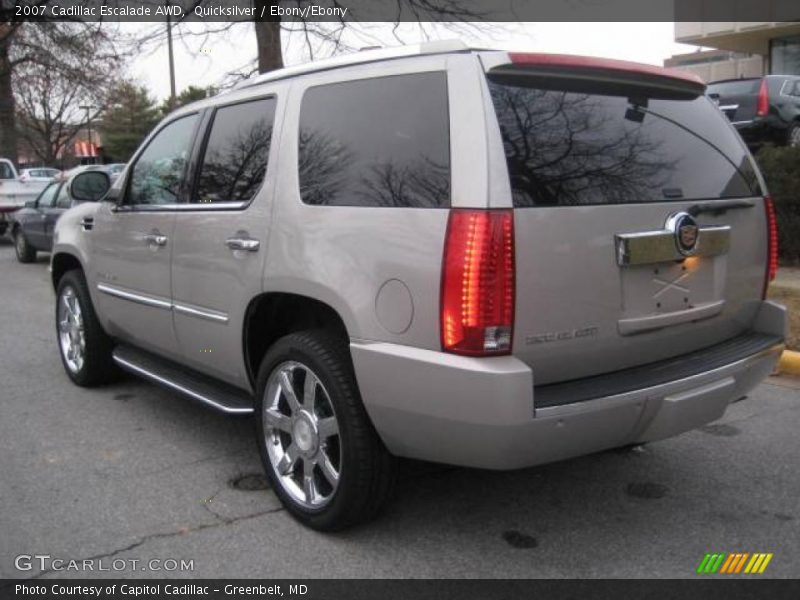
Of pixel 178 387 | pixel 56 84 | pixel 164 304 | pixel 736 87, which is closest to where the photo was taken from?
pixel 178 387

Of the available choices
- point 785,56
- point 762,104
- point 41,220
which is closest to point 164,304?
point 41,220

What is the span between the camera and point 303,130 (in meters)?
3.46

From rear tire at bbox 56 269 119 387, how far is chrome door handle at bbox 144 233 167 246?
1.17 meters

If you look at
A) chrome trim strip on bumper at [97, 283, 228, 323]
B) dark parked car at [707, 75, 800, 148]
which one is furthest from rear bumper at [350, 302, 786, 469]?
dark parked car at [707, 75, 800, 148]

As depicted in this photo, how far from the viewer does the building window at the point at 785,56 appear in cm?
2417

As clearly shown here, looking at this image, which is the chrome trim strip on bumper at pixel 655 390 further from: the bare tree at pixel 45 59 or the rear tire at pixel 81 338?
the bare tree at pixel 45 59

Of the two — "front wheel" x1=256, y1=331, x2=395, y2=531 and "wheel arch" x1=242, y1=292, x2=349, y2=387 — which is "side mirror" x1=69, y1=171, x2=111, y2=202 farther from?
"front wheel" x1=256, y1=331, x2=395, y2=531

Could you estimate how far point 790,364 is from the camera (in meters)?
5.58

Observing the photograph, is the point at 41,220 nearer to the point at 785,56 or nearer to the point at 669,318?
the point at 669,318

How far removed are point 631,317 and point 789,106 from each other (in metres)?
11.4

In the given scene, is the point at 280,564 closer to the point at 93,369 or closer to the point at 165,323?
the point at 165,323

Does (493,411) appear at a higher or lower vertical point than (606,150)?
lower

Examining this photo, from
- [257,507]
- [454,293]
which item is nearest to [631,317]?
[454,293]

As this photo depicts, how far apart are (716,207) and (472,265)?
1.24m
